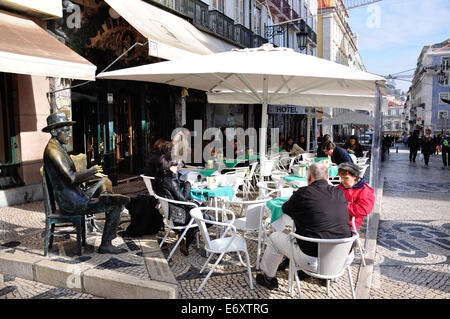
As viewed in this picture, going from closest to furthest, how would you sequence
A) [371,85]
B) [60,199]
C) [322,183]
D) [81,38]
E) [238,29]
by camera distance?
[322,183], [60,199], [371,85], [81,38], [238,29]

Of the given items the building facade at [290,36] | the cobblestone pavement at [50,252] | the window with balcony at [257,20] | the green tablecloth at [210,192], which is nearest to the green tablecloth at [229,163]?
the cobblestone pavement at [50,252]

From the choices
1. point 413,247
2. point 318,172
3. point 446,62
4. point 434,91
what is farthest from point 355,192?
point 434,91

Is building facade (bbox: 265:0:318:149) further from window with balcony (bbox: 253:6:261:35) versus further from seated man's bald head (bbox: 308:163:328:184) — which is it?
seated man's bald head (bbox: 308:163:328:184)

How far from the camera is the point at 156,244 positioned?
5.14m

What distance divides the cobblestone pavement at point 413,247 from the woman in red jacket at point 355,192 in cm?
84

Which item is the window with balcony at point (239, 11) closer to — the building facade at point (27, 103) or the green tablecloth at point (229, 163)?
the green tablecloth at point (229, 163)

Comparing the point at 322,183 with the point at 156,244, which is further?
the point at 156,244

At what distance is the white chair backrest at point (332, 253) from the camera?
10.8 ft

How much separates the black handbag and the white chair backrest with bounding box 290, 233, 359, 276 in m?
1.88

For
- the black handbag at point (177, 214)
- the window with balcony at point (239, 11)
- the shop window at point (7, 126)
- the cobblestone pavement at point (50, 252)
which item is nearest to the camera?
the cobblestone pavement at point (50, 252)

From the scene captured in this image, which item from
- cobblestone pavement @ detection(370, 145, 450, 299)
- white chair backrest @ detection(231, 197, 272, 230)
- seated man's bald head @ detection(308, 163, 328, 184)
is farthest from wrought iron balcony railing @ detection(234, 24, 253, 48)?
seated man's bald head @ detection(308, 163, 328, 184)

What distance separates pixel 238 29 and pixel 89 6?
9293 mm

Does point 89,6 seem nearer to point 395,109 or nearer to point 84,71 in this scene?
point 84,71
